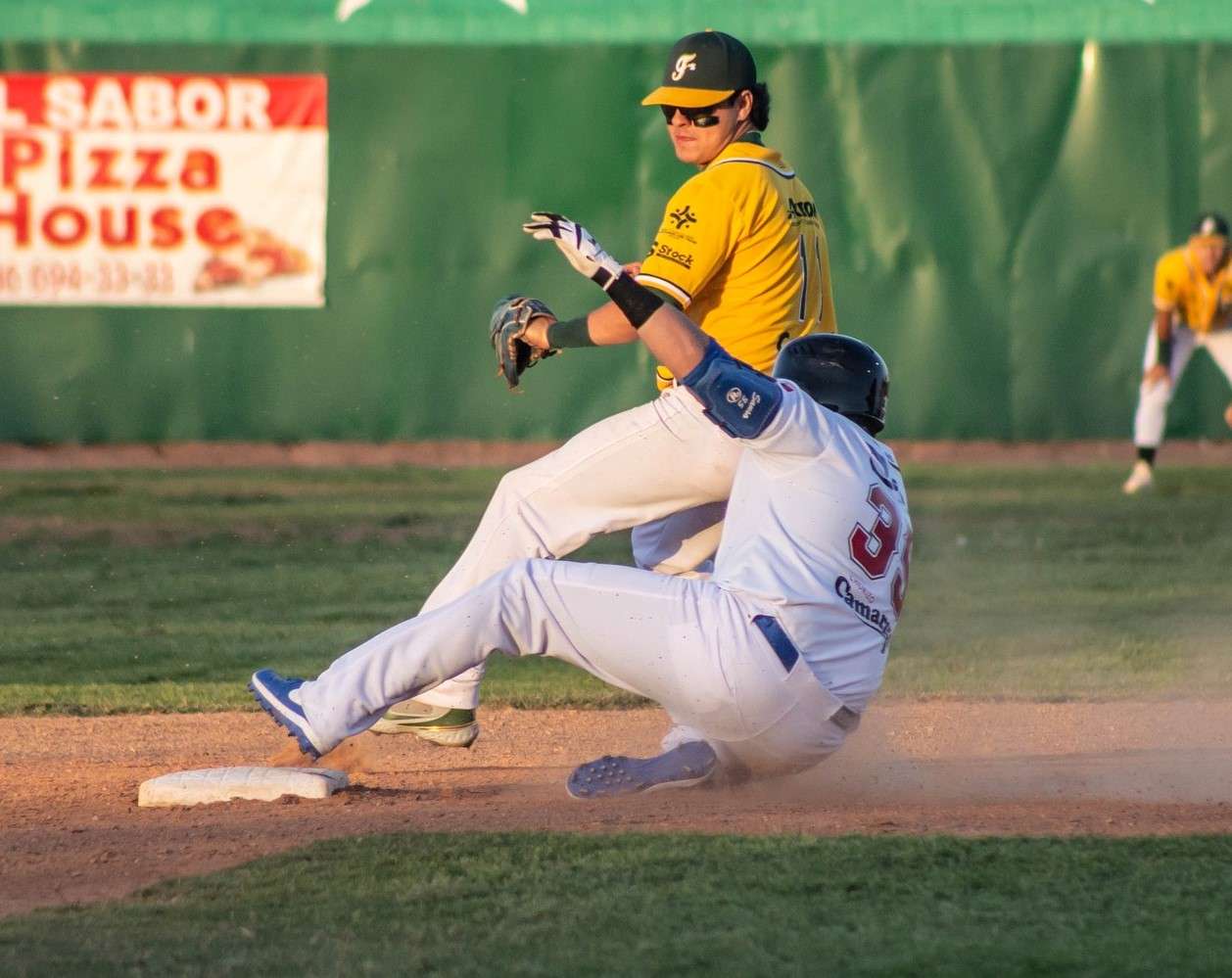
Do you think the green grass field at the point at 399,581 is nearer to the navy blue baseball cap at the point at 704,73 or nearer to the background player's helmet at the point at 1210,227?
the background player's helmet at the point at 1210,227

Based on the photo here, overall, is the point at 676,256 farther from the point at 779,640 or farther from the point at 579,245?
the point at 779,640

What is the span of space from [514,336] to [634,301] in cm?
86

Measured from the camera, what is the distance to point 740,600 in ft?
13.4

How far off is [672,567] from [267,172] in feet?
34.9

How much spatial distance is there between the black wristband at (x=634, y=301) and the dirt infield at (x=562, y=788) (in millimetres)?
1181

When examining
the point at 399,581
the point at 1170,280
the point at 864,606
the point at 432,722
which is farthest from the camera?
the point at 1170,280

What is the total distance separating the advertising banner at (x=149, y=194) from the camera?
14.8m

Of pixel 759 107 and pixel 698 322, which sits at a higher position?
pixel 759 107

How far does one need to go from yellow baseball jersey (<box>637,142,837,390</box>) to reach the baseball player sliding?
533mm

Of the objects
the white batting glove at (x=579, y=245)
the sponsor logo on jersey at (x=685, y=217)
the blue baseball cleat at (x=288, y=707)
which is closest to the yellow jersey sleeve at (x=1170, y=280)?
the sponsor logo on jersey at (x=685, y=217)

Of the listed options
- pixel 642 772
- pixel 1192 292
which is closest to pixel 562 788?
pixel 642 772

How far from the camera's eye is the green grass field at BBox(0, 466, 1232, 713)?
23.7ft

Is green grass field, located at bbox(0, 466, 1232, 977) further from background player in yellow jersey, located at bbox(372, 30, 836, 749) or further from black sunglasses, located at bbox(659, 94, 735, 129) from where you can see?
black sunglasses, located at bbox(659, 94, 735, 129)

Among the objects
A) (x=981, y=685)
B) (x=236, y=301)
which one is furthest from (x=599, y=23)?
(x=981, y=685)
